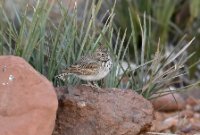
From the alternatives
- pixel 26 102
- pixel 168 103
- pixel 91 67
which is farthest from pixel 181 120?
pixel 26 102

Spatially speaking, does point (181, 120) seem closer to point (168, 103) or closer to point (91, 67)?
point (168, 103)

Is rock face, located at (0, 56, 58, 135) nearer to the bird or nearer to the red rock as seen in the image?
the bird

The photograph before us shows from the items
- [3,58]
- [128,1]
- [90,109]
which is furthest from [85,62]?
[128,1]

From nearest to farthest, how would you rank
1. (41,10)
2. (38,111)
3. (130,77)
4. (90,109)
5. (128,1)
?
(38,111) < (90,109) < (41,10) < (130,77) < (128,1)

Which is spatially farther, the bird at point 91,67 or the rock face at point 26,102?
the bird at point 91,67

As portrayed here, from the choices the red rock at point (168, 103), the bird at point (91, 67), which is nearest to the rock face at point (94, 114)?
the bird at point (91, 67)

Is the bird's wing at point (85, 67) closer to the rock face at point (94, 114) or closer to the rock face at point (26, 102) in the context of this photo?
the rock face at point (94, 114)

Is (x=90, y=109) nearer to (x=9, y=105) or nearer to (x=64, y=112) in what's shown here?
(x=64, y=112)
